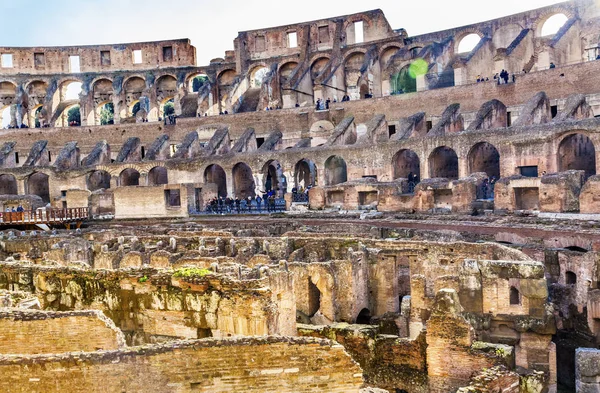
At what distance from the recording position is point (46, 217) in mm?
31297

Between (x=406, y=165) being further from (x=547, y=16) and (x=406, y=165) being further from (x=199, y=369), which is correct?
(x=199, y=369)

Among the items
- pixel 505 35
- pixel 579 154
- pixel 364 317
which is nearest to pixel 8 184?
pixel 364 317

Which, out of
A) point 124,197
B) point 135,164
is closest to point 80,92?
point 135,164

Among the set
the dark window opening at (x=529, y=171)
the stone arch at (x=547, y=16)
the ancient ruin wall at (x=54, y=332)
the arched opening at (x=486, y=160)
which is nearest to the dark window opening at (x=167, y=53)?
the stone arch at (x=547, y=16)

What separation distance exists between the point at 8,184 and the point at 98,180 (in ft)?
24.6

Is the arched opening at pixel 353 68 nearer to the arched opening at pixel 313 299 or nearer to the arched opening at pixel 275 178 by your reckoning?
the arched opening at pixel 275 178

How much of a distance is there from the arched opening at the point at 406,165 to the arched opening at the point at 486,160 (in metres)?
3.48

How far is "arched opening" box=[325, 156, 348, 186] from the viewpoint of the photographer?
1316 inches

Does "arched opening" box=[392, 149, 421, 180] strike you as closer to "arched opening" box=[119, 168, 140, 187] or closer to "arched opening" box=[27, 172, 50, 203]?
"arched opening" box=[119, 168, 140, 187]

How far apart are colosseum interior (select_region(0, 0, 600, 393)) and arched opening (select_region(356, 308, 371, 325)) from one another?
0.16 meters

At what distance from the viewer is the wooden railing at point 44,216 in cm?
3062

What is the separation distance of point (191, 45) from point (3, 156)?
20.1m

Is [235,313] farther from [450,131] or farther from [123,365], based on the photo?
[450,131]

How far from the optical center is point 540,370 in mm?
11609
